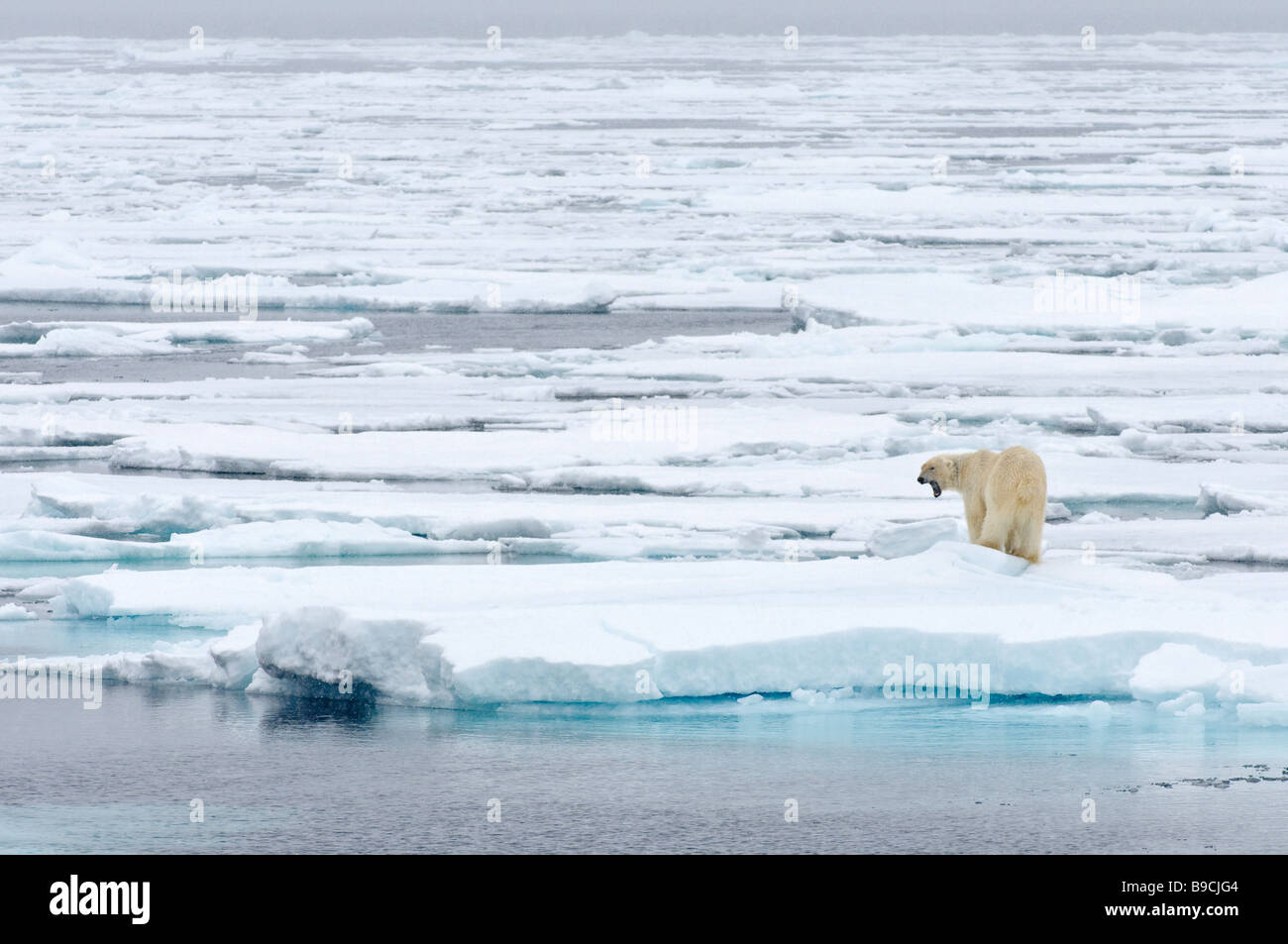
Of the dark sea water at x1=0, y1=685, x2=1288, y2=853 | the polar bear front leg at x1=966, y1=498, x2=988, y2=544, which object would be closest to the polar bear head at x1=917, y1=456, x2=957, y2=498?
the polar bear front leg at x1=966, y1=498, x2=988, y2=544

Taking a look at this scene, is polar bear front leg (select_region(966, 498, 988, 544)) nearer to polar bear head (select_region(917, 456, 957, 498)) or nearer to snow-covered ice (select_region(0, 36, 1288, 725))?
snow-covered ice (select_region(0, 36, 1288, 725))

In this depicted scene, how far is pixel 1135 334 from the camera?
1028 cm

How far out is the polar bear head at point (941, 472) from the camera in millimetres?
5832

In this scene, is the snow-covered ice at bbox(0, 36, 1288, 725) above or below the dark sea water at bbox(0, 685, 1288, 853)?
above

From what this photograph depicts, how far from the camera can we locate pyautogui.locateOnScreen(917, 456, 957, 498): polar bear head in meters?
5.83

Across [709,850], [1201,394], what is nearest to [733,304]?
[1201,394]

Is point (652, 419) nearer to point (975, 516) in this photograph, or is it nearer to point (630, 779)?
point (975, 516)

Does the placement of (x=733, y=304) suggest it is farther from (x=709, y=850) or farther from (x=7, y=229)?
(x=709, y=850)

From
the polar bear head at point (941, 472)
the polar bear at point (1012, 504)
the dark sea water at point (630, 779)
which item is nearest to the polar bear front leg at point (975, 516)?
the polar bear at point (1012, 504)

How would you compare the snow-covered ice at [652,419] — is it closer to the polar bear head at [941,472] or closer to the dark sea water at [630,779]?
the dark sea water at [630,779]

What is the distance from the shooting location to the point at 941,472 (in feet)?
19.2

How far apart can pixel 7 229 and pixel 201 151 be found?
6772mm

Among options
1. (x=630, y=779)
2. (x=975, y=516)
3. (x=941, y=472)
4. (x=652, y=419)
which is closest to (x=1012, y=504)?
(x=975, y=516)

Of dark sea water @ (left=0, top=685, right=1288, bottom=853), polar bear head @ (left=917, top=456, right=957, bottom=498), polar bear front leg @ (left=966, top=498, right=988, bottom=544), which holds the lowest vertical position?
dark sea water @ (left=0, top=685, right=1288, bottom=853)
